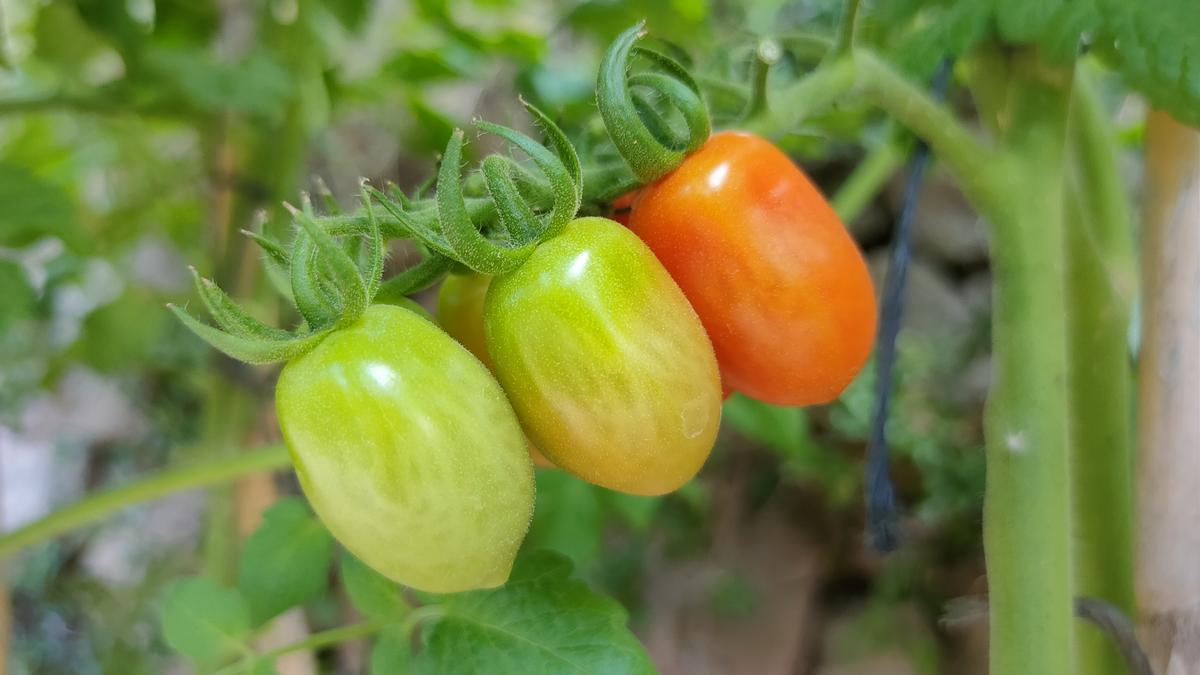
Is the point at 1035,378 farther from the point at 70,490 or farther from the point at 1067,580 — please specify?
the point at 70,490

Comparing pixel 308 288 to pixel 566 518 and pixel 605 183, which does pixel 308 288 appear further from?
pixel 566 518

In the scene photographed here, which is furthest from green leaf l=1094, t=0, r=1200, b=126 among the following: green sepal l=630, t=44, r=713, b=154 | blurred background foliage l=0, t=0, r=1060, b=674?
green sepal l=630, t=44, r=713, b=154

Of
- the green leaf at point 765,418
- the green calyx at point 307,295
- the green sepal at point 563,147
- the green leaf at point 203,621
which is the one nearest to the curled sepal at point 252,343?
the green calyx at point 307,295

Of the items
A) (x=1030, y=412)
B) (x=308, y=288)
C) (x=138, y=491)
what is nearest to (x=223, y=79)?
(x=138, y=491)

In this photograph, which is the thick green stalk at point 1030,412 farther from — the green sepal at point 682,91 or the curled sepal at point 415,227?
the curled sepal at point 415,227

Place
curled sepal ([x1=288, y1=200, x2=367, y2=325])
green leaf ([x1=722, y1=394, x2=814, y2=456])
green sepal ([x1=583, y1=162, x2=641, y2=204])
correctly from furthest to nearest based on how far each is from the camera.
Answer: green leaf ([x1=722, y1=394, x2=814, y2=456]) < green sepal ([x1=583, y1=162, x2=641, y2=204]) < curled sepal ([x1=288, y1=200, x2=367, y2=325])

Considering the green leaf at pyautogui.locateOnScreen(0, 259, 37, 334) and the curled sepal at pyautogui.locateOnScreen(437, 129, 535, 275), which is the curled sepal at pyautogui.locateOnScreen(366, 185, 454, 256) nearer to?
the curled sepal at pyautogui.locateOnScreen(437, 129, 535, 275)
